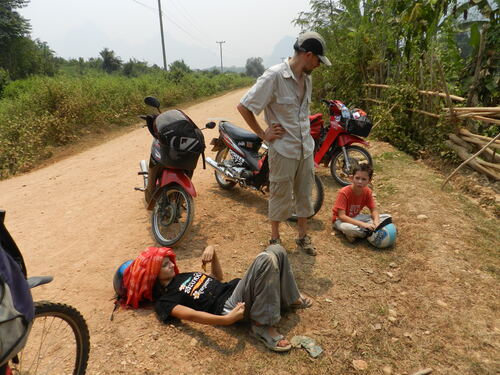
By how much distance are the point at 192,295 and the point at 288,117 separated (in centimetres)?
166

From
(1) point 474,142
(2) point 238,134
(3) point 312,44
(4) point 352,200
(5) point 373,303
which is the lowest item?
(5) point 373,303

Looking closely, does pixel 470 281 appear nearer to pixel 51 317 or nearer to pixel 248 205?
pixel 248 205

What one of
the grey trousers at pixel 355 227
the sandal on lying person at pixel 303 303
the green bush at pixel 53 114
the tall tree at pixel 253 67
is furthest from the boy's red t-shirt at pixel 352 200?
the tall tree at pixel 253 67

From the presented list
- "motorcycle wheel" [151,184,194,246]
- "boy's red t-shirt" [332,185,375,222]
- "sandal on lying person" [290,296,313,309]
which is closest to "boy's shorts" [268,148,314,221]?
"boy's red t-shirt" [332,185,375,222]

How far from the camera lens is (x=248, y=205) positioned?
4.66m

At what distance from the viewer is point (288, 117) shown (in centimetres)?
296

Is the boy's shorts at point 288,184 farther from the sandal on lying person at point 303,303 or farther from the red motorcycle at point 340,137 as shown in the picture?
A: the red motorcycle at point 340,137

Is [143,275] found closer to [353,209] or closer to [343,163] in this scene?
[353,209]

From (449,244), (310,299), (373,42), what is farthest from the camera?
(373,42)

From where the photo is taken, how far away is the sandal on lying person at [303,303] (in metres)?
2.67

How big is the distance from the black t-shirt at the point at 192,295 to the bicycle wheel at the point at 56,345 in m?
0.54

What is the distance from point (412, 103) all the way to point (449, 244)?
3.95m

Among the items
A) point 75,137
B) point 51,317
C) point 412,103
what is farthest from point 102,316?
point 75,137

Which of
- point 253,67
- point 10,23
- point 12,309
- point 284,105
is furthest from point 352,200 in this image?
point 253,67
